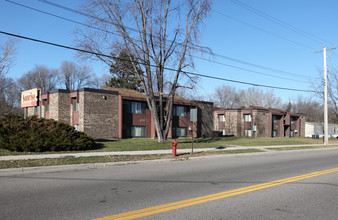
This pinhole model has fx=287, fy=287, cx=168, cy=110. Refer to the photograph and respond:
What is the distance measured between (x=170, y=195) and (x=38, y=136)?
35.9 feet

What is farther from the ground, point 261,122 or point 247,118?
point 247,118

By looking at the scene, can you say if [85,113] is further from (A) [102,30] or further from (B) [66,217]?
(B) [66,217]

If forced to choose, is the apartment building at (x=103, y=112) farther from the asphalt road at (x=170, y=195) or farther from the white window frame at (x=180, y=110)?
the asphalt road at (x=170, y=195)

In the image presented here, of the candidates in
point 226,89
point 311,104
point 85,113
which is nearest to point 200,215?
point 85,113

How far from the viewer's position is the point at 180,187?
24.5 ft

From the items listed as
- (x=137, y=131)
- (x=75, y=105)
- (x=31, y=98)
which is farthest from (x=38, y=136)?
(x=137, y=131)

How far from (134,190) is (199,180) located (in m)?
2.26

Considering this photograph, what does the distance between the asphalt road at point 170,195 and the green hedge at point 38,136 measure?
18.1 feet

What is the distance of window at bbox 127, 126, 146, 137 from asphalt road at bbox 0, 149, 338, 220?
23451 mm

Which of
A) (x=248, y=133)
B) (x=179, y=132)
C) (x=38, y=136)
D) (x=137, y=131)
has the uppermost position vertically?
(x=38, y=136)

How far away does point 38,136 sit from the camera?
15.1 metres

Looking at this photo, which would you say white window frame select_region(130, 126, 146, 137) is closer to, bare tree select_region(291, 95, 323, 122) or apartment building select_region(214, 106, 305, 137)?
apartment building select_region(214, 106, 305, 137)

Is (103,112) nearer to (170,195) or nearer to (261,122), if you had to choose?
(170,195)

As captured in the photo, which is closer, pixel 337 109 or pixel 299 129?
pixel 337 109
